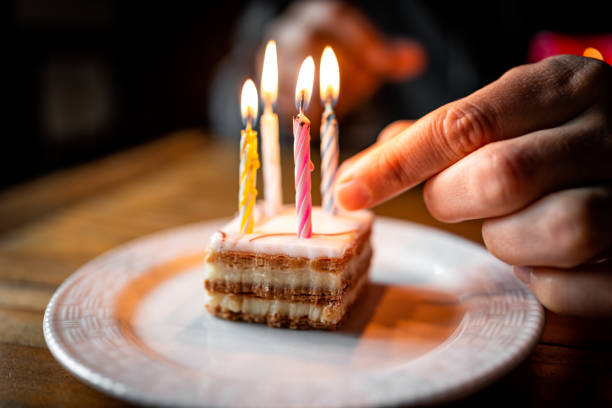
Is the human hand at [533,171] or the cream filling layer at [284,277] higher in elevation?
the human hand at [533,171]

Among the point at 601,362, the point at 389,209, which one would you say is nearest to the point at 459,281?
the point at 601,362

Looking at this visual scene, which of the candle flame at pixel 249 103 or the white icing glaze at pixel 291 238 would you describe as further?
the candle flame at pixel 249 103

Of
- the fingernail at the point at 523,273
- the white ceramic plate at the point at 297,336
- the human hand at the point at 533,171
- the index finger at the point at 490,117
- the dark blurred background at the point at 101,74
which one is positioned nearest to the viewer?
the white ceramic plate at the point at 297,336

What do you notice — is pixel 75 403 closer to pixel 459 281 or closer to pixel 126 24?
pixel 459 281

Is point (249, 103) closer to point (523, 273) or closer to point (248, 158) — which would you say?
point (248, 158)

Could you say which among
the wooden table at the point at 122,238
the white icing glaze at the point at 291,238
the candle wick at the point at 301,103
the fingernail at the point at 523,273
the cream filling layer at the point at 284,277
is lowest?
the wooden table at the point at 122,238

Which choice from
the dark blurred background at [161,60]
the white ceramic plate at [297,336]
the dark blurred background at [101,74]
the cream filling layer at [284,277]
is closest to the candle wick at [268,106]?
the cream filling layer at [284,277]

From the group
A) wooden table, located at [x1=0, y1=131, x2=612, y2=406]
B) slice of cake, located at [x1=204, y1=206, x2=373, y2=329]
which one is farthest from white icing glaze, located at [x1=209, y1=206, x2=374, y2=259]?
wooden table, located at [x1=0, y1=131, x2=612, y2=406]

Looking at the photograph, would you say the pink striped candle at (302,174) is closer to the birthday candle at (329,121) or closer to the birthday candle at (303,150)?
the birthday candle at (303,150)
